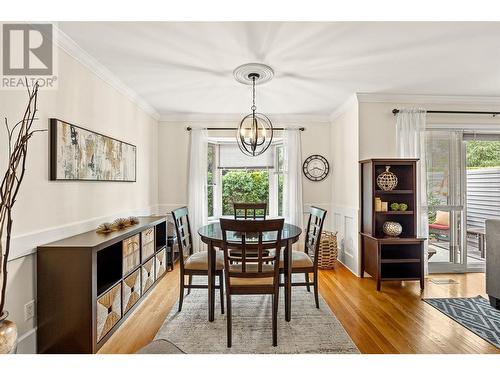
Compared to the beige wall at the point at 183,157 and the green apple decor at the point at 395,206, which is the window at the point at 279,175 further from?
the green apple decor at the point at 395,206

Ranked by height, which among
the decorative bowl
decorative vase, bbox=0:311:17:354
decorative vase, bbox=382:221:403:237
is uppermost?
the decorative bowl

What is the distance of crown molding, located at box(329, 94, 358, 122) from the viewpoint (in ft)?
12.2

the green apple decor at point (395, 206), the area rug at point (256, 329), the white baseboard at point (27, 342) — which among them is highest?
the green apple decor at point (395, 206)

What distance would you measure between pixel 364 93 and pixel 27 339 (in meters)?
4.12

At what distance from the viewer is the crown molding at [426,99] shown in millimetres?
3641

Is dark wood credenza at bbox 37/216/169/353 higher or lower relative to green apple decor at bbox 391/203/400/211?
lower

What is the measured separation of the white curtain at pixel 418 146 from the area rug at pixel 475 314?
0.73 meters

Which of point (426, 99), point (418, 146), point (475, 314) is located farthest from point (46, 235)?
point (426, 99)

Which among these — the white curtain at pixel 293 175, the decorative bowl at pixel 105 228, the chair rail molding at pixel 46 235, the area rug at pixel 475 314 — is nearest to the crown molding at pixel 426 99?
the white curtain at pixel 293 175

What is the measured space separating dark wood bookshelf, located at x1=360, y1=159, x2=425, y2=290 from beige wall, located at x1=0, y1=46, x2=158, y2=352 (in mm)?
3068

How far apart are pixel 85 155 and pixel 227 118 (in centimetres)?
256

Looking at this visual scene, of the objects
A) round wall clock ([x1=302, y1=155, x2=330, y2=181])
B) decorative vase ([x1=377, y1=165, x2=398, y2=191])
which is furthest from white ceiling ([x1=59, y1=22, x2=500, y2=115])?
round wall clock ([x1=302, y1=155, x2=330, y2=181])

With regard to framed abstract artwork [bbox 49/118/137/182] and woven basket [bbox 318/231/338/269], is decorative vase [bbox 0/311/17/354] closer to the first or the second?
framed abstract artwork [bbox 49/118/137/182]
